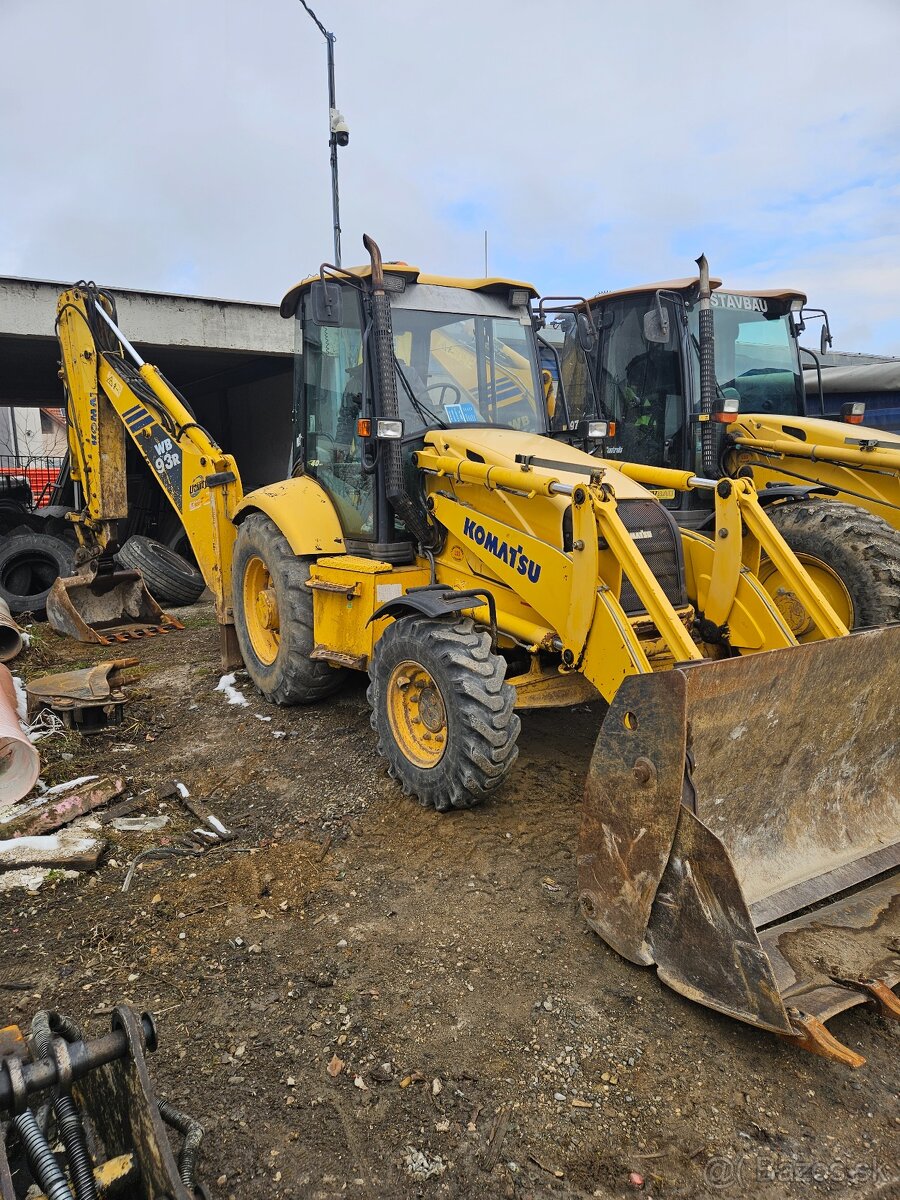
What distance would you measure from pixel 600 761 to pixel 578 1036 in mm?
935

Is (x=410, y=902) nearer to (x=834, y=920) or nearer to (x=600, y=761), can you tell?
(x=600, y=761)

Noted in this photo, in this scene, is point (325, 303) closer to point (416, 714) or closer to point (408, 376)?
point (408, 376)

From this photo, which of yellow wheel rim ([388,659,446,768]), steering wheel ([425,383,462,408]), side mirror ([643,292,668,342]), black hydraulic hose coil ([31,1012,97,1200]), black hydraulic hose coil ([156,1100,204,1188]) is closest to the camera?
black hydraulic hose coil ([31,1012,97,1200])

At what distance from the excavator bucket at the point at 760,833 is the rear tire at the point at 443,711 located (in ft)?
2.85

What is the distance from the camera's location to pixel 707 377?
640 centimetres

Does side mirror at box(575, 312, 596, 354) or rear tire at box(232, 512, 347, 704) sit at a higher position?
side mirror at box(575, 312, 596, 354)

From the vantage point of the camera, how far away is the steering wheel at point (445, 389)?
5196mm

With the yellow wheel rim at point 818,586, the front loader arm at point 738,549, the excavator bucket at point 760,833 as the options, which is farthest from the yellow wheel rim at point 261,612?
the excavator bucket at point 760,833

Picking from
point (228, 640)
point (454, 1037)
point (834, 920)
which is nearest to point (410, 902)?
point (454, 1037)

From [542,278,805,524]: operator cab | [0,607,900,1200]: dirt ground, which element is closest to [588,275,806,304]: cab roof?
[542,278,805,524]: operator cab

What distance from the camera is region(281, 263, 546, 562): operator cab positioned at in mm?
5078

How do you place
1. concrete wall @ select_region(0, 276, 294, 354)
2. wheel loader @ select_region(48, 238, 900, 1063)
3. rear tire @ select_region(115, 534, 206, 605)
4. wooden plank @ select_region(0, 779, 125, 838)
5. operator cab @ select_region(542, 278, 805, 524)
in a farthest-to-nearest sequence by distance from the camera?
rear tire @ select_region(115, 534, 206, 605)
concrete wall @ select_region(0, 276, 294, 354)
operator cab @ select_region(542, 278, 805, 524)
wooden plank @ select_region(0, 779, 125, 838)
wheel loader @ select_region(48, 238, 900, 1063)

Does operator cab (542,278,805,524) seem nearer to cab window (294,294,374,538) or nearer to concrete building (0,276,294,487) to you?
cab window (294,294,374,538)

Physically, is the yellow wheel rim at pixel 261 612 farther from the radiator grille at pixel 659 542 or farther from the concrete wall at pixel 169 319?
the concrete wall at pixel 169 319
